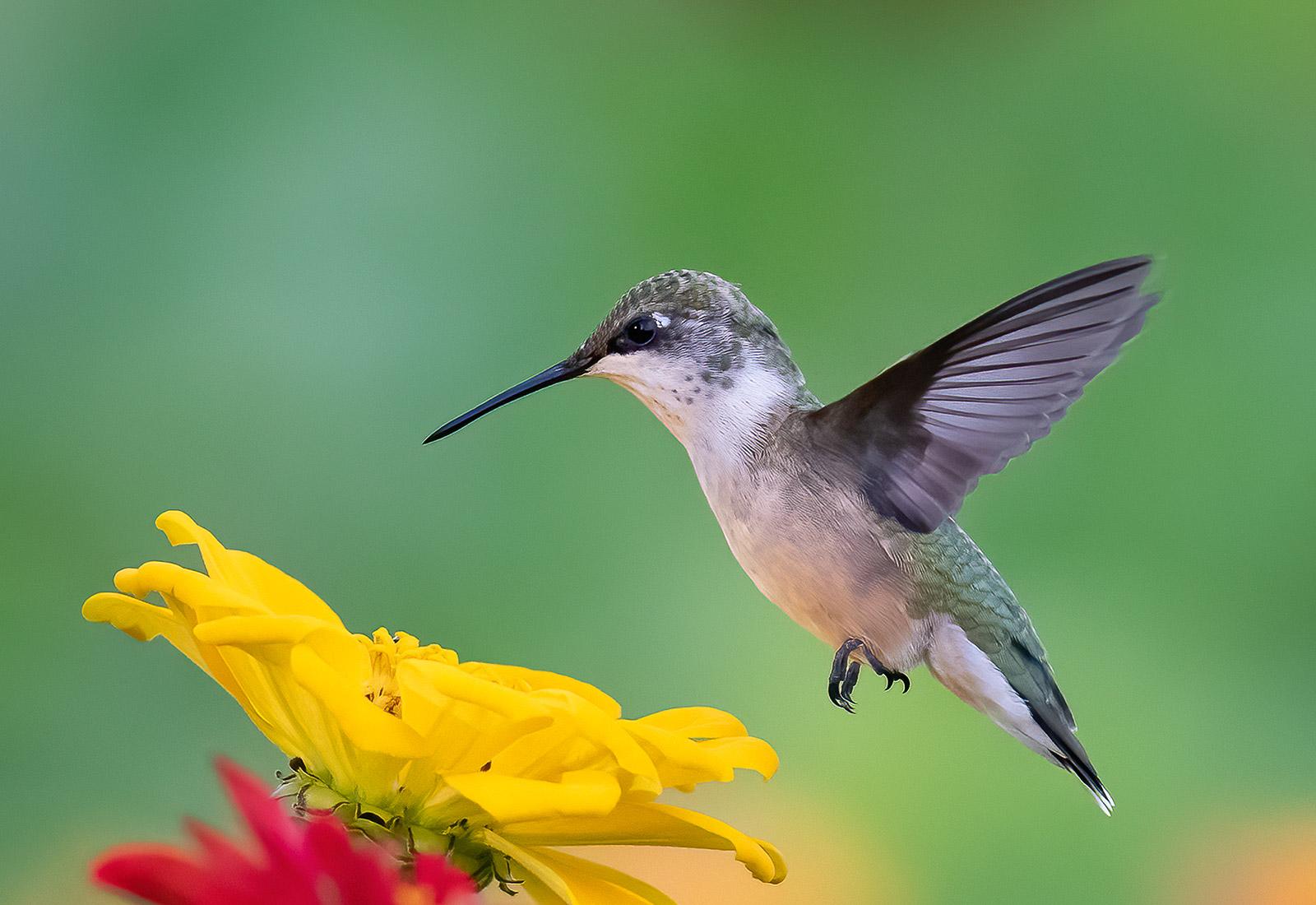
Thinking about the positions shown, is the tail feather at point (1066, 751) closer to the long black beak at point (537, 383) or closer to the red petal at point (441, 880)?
the long black beak at point (537, 383)

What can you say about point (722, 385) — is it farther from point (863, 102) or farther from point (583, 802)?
point (863, 102)

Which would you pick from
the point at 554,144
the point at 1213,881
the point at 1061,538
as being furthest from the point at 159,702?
the point at 1213,881

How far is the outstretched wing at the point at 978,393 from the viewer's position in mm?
438

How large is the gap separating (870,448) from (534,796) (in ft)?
0.85

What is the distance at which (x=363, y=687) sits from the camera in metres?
0.41

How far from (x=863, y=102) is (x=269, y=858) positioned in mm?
1166

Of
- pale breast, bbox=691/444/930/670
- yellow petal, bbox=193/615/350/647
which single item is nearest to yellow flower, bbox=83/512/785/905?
yellow petal, bbox=193/615/350/647

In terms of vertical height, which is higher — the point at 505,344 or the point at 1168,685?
the point at 505,344

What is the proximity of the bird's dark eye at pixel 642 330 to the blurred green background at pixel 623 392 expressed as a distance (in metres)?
0.60

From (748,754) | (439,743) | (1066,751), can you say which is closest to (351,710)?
(439,743)

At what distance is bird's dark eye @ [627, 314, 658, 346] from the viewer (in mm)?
528

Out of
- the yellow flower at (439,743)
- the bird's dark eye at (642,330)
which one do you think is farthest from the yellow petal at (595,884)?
the bird's dark eye at (642,330)

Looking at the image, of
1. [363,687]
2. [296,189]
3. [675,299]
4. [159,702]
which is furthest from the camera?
[296,189]

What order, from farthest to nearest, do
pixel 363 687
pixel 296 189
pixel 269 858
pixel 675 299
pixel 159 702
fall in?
pixel 296 189
pixel 159 702
pixel 675 299
pixel 363 687
pixel 269 858
